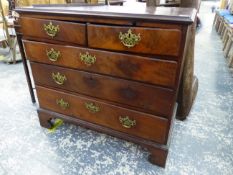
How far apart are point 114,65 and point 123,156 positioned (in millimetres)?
650

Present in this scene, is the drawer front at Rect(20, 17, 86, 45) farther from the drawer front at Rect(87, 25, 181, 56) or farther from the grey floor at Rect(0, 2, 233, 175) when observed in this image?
the grey floor at Rect(0, 2, 233, 175)

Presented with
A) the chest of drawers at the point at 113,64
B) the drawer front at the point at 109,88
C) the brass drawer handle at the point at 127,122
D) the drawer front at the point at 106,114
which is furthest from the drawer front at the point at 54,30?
the brass drawer handle at the point at 127,122

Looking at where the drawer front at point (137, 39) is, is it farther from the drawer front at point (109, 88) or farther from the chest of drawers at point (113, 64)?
the drawer front at point (109, 88)

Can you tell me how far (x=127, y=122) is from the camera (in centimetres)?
116

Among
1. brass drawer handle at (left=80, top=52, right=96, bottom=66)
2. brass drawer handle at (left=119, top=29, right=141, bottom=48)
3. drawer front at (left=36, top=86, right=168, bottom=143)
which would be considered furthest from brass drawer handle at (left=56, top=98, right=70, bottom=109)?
brass drawer handle at (left=119, top=29, right=141, bottom=48)

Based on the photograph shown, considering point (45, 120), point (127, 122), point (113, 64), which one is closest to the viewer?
point (113, 64)

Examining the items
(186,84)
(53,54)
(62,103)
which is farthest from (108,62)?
(186,84)

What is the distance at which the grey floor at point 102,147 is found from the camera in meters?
1.20

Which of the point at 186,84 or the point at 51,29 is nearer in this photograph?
the point at 51,29

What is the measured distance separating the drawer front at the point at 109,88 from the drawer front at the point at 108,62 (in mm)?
40

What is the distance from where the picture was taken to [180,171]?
3.87 feet

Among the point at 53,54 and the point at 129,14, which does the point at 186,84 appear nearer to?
the point at 129,14

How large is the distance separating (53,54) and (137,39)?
56 cm

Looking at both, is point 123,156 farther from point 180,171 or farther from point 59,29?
point 59,29
